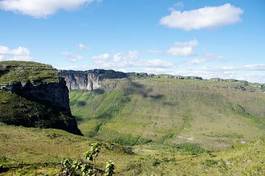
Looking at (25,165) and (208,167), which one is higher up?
(208,167)

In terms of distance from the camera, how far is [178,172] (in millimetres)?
130750

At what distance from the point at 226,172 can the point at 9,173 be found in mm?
80528

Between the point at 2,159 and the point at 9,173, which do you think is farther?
the point at 2,159

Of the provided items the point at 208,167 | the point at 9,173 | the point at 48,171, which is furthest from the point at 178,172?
the point at 9,173

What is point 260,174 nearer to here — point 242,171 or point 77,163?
point 242,171

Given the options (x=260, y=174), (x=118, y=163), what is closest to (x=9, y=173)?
(x=118, y=163)

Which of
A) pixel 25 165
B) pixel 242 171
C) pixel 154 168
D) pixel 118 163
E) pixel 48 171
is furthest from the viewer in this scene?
pixel 118 163

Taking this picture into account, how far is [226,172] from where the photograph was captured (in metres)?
121

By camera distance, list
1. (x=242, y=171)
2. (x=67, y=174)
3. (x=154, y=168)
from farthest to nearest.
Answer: (x=154, y=168) < (x=67, y=174) < (x=242, y=171)

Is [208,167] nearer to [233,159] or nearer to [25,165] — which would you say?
[233,159]

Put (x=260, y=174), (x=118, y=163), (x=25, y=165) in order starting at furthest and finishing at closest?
(x=118, y=163), (x=25, y=165), (x=260, y=174)

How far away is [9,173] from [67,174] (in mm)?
48535

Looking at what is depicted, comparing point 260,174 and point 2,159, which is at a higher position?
point 260,174

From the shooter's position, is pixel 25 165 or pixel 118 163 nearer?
pixel 25 165
